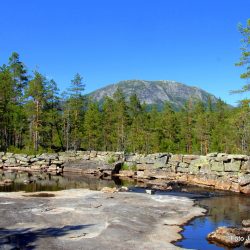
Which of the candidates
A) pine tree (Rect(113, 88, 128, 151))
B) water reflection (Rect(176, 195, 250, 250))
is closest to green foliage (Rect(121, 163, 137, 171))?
water reflection (Rect(176, 195, 250, 250))

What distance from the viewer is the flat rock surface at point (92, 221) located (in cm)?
1978

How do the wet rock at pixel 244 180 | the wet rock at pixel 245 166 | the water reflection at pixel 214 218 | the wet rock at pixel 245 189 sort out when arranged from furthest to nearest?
the wet rock at pixel 245 166, the wet rock at pixel 244 180, the wet rock at pixel 245 189, the water reflection at pixel 214 218

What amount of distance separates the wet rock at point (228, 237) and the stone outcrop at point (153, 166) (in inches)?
854

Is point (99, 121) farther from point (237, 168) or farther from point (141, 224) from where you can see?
point (141, 224)

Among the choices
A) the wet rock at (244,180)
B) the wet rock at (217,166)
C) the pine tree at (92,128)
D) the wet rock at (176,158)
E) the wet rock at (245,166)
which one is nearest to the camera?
the wet rock at (244,180)

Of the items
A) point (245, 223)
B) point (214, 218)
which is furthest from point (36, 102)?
point (245, 223)

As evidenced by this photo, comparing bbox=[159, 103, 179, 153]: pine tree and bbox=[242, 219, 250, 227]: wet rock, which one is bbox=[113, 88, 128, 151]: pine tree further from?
bbox=[242, 219, 250, 227]: wet rock

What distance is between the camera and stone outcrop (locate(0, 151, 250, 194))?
159ft

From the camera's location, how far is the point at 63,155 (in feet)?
235

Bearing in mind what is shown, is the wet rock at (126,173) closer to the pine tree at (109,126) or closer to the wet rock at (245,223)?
the pine tree at (109,126)

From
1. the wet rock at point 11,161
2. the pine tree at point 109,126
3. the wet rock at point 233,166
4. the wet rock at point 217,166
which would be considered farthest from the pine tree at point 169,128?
the wet rock at point 233,166

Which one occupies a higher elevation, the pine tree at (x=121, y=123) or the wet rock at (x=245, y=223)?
the pine tree at (x=121, y=123)

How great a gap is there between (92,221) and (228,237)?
348 inches

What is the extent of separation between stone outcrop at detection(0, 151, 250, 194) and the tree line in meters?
6.93
